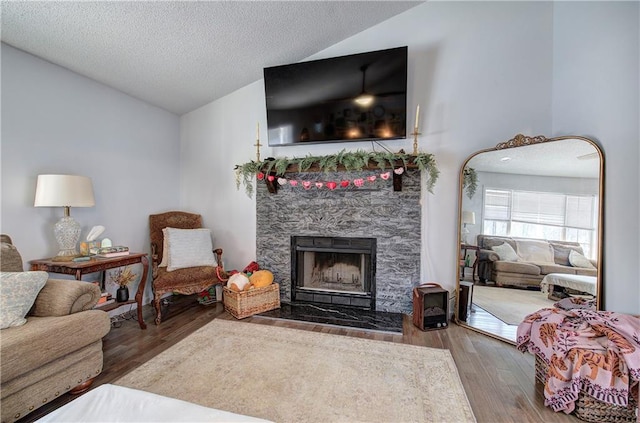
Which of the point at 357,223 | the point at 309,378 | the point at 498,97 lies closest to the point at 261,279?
the point at 357,223

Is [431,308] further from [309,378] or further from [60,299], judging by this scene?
[60,299]

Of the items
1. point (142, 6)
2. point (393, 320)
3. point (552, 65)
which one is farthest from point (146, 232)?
point (552, 65)

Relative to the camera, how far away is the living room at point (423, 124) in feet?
6.59

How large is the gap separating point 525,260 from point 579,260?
39 centimetres

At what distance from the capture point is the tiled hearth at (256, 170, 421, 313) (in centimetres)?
303

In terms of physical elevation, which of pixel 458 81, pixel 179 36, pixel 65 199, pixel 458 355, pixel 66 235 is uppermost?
pixel 179 36

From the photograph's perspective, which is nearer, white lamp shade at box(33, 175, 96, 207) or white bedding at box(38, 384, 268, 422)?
white bedding at box(38, 384, 268, 422)

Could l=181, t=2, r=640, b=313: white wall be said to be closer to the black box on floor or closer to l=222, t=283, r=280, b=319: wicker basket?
the black box on floor

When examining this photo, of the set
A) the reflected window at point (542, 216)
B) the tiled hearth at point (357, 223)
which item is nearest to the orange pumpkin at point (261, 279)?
the tiled hearth at point (357, 223)

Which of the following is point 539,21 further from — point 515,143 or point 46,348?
point 46,348

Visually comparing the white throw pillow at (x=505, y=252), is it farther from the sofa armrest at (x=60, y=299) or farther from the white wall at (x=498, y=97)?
the sofa armrest at (x=60, y=299)

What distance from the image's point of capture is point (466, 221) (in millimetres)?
2803

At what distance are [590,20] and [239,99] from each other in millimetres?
3459

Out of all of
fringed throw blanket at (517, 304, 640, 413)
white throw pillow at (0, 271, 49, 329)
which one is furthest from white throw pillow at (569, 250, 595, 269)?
white throw pillow at (0, 271, 49, 329)
